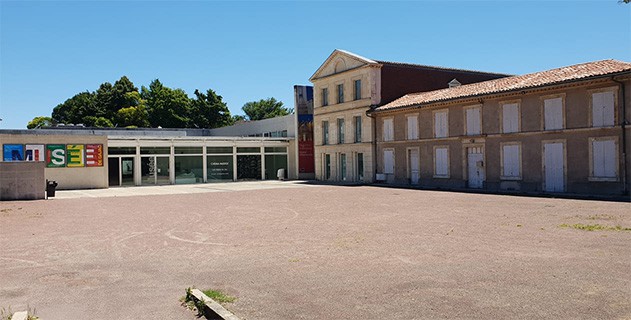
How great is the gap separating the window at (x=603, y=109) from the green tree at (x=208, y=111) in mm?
51518

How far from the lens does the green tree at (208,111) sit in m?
67.3

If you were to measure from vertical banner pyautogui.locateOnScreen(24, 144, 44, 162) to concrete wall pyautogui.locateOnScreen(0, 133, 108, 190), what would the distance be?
225 millimetres

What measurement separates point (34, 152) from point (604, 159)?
28.7m

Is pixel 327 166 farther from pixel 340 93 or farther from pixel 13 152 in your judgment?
pixel 13 152

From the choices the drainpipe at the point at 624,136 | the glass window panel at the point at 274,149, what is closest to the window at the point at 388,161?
the glass window panel at the point at 274,149

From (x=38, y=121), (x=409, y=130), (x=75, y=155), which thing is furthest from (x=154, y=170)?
(x=38, y=121)

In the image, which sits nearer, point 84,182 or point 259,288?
point 259,288

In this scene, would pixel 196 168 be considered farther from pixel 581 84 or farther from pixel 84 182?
pixel 581 84

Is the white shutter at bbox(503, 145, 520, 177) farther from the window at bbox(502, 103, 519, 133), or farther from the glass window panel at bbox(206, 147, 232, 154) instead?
the glass window panel at bbox(206, 147, 232, 154)

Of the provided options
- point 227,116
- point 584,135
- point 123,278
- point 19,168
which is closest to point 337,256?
point 123,278

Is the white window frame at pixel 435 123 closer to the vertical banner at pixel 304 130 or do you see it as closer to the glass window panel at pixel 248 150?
the vertical banner at pixel 304 130

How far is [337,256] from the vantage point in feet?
30.4

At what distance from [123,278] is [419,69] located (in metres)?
32.7

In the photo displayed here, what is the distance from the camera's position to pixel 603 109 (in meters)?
22.1
